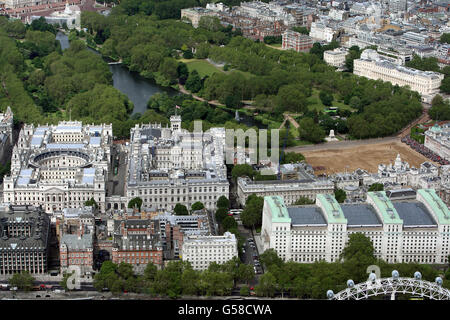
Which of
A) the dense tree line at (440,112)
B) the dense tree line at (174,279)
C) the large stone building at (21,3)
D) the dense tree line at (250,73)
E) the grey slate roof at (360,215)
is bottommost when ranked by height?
the dense tree line at (174,279)

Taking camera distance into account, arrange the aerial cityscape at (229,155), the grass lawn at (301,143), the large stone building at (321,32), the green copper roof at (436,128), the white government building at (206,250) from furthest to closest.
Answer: the large stone building at (321,32), the grass lawn at (301,143), the green copper roof at (436,128), the white government building at (206,250), the aerial cityscape at (229,155)

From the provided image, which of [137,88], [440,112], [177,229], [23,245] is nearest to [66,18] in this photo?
[137,88]

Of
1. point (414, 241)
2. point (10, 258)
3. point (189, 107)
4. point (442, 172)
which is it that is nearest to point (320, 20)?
point (189, 107)

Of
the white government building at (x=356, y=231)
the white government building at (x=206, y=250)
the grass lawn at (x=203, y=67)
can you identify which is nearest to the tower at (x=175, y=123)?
the white government building at (x=356, y=231)

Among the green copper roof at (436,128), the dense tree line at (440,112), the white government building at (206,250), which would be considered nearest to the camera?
the white government building at (206,250)

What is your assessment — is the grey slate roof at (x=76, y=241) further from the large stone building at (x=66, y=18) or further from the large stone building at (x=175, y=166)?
the large stone building at (x=66, y=18)

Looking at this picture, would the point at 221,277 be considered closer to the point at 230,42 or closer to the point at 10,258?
the point at 10,258

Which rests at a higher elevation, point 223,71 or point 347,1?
point 347,1
